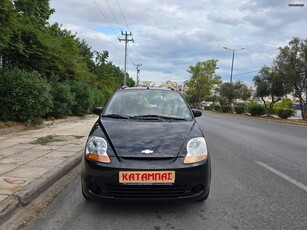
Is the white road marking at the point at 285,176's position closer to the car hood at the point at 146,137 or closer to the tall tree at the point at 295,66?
the car hood at the point at 146,137

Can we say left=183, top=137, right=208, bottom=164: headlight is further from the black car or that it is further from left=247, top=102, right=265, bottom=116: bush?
left=247, top=102, right=265, bottom=116: bush

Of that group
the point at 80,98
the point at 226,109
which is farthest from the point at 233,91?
the point at 80,98

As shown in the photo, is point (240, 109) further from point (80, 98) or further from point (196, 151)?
point (196, 151)

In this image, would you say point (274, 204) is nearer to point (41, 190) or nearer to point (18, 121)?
point (41, 190)

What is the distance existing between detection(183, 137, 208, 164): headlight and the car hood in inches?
4.3

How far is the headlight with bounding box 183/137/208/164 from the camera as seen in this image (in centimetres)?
374

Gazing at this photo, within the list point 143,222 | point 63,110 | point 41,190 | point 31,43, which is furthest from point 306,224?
point 31,43

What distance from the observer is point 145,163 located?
11.8 feet

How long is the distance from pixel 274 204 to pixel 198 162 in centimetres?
137

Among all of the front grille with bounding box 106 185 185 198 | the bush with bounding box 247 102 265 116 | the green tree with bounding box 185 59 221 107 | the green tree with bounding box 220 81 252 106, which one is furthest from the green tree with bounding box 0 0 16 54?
the green tree with bounding box 185 59 221 107

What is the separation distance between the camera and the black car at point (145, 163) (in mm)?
3555

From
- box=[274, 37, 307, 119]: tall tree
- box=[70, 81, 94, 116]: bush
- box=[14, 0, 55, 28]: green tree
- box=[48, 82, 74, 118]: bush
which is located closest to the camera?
box=[48, 82, 74, 118]: bush

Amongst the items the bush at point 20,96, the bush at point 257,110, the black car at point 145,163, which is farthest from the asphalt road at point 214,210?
the bush at point 257,110

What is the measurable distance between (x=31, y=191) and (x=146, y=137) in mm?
1717
